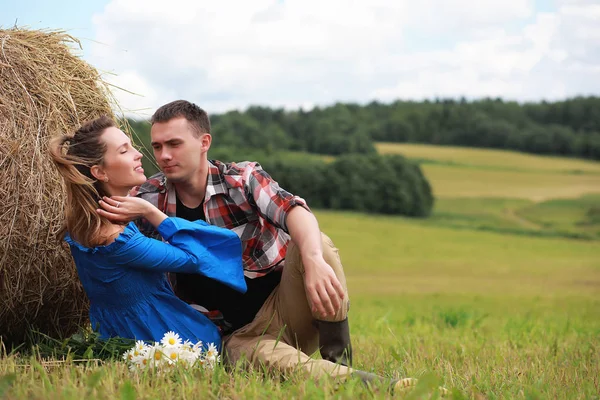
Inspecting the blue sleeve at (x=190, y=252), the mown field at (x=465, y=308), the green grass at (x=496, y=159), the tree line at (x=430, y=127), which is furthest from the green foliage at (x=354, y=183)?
the blue sleeve at (x=190, y=252)

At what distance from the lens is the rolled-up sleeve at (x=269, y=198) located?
4195 millimetres

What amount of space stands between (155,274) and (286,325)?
33.7 inches

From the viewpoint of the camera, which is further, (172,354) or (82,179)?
(82,179)

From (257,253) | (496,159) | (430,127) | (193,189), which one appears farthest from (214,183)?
(430,127)

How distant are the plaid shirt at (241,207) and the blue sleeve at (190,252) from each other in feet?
0.82

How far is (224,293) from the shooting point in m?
4.46

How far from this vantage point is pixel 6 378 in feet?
10.1

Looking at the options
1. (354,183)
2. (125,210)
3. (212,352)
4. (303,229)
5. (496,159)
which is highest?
(125,210)

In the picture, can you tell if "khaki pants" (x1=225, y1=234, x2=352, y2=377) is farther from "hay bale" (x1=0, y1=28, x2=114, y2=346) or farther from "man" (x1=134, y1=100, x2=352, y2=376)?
"hay bale" (x1=0, y1=28, x2=114, y2=346)

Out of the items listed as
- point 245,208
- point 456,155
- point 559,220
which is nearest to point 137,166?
point 245,208

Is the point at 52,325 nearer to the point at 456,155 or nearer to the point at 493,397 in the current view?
the point at 493,397

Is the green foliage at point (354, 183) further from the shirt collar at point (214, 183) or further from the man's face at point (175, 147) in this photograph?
the man's face at point (175, 147)

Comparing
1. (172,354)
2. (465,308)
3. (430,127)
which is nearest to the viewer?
(172,354)

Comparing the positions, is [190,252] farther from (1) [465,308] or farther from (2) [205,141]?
(1) [465,308]
